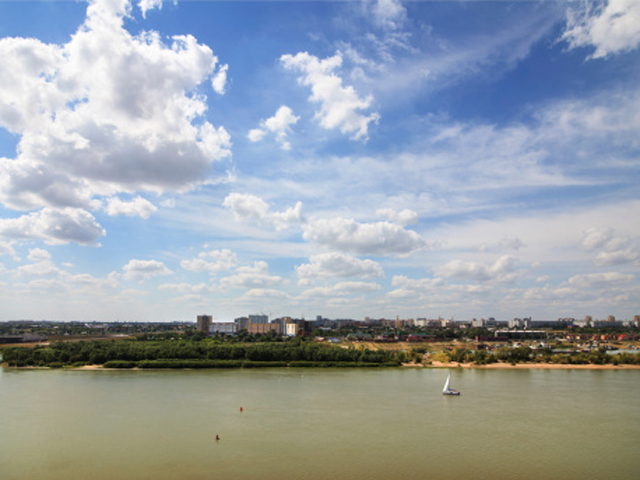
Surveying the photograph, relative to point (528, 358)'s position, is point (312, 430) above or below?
below

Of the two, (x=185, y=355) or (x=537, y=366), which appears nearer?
(x=185, y=355)

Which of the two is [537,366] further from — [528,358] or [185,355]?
[185,355]

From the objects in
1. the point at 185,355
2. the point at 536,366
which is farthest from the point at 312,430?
the point at 536,366

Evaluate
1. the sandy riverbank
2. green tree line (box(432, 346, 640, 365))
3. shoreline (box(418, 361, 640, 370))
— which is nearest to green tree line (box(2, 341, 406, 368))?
the sandy riverbank

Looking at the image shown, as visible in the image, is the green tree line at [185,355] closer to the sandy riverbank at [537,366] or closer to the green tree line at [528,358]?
the sandy riverbank at [537,366]

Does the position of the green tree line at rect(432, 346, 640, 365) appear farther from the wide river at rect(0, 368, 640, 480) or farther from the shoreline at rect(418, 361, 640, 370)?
the wide river at rect(0, 368, 640, 480)

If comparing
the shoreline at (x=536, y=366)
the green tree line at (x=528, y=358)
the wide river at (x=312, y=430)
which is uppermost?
the green tree line at (x=528, y=358)

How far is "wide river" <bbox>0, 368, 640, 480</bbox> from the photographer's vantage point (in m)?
20.1

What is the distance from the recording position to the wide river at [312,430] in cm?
2009

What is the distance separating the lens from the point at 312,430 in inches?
1001

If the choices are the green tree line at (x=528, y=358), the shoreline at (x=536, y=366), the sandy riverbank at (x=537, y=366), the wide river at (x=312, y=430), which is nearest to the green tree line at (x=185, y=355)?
the sandy riverbank at (x=537, y=366)

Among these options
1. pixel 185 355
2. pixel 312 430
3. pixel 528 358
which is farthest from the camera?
pixel 528 358

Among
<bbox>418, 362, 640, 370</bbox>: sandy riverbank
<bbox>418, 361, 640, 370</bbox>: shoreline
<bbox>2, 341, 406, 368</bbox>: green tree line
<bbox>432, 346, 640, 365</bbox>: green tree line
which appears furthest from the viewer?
<bbox>432, 346, 640, 365</bbox>: green tree line

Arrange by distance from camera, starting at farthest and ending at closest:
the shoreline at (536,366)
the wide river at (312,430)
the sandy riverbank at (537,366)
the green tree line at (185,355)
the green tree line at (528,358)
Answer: the green tree line at (528,358) < the sandy riverbank at (537,366) < the shoreline at (536,366) < the green tree line at (185,355) < the wide river at (312,430)
